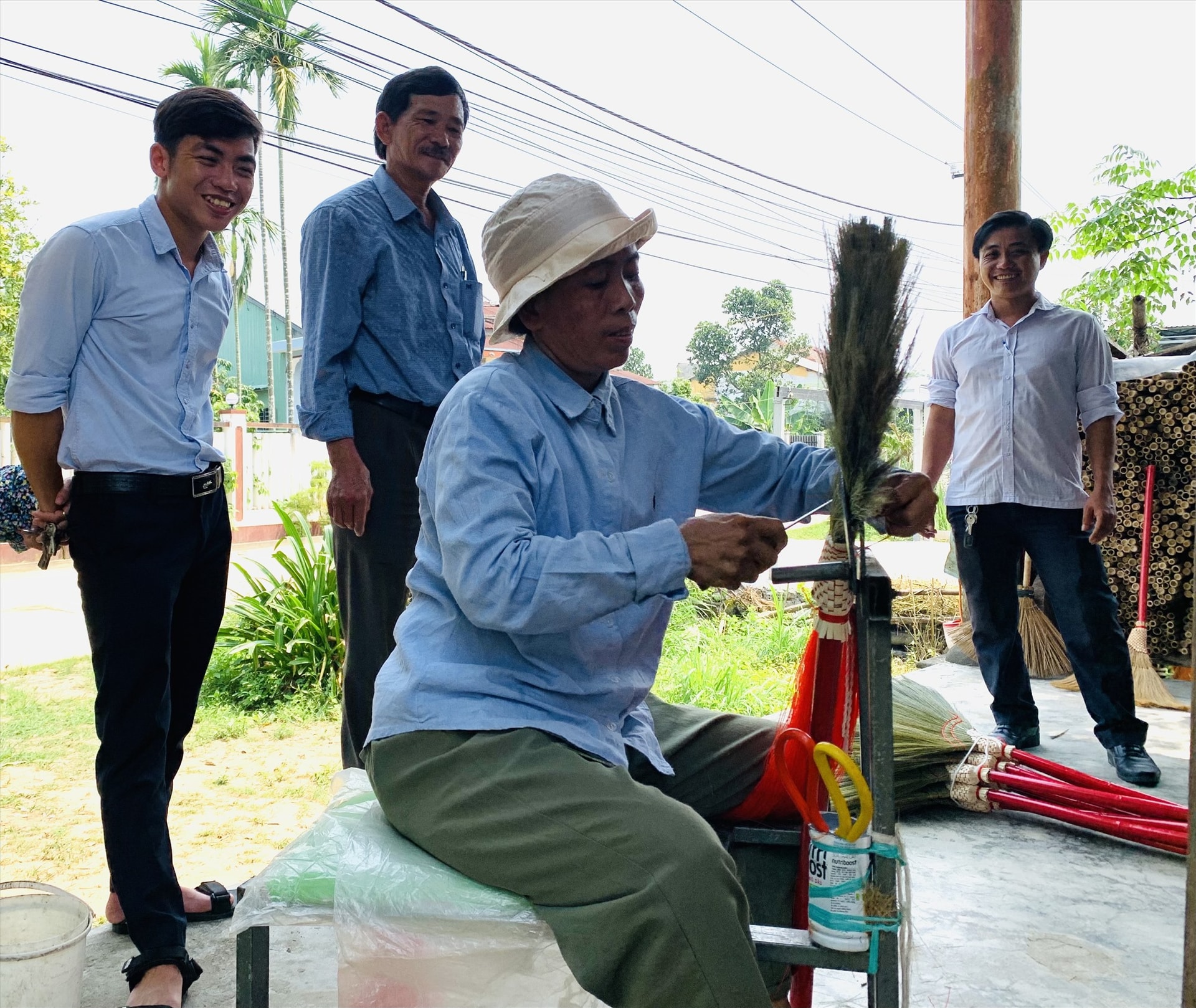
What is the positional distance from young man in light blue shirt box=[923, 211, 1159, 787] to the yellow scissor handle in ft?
8.86

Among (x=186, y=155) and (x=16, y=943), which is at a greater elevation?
(x=186, y=155)

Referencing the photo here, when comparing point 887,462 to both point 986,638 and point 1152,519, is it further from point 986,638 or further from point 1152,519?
point 1152,519

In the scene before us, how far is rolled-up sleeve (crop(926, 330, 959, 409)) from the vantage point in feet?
13.9

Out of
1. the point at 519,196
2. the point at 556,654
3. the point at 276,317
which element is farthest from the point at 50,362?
the point at 276,317

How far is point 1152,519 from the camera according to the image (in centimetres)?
564

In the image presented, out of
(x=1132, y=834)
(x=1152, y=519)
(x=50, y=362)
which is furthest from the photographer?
(x=1152, y=519)

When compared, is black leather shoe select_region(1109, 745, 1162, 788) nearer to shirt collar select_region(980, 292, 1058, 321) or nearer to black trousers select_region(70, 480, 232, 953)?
shirt collar select_region(980, 292, 1058, 321)

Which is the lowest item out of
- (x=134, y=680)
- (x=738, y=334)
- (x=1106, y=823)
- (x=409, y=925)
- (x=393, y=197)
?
(x=1106, y=823)

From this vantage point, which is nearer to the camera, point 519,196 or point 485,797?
point 485,797

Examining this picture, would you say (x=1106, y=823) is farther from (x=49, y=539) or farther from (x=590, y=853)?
(x=49, y=539)

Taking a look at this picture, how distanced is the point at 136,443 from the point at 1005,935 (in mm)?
2493

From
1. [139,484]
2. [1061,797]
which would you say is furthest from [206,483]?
[1061,797]

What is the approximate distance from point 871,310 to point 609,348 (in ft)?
1.52

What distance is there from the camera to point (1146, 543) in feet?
17.4
